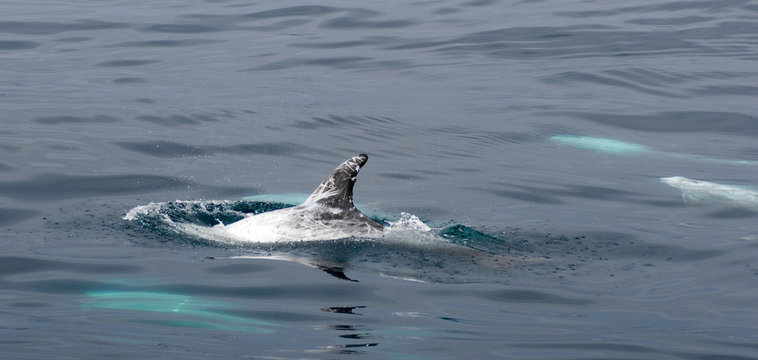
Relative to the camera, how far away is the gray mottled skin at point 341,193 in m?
11.9

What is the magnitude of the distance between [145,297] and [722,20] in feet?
93.1

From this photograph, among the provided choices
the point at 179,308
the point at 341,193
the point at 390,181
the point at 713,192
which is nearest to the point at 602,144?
the point at 713,192

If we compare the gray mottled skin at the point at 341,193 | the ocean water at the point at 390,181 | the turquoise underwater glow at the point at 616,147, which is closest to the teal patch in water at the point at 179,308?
the ocean water at the point at 390,181

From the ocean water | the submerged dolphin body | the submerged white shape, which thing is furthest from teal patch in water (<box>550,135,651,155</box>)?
the submerged dolphin body

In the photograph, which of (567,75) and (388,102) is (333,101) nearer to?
(388,102)

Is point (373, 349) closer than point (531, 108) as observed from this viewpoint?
Yes

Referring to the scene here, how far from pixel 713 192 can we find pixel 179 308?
990cm

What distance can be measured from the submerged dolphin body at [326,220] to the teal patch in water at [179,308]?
2.07 meters

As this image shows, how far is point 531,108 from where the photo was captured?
904 inches

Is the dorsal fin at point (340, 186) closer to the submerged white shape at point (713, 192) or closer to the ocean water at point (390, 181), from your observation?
the ocean water at point (390, 181)

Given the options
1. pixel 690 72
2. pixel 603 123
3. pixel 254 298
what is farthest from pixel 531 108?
pixel 254 298

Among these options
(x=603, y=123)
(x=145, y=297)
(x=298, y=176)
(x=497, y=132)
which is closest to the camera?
(x=145, y=297)

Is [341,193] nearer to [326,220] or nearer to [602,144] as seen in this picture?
[326,220]

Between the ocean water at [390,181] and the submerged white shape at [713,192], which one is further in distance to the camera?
the submerged white shape at [713,192]
